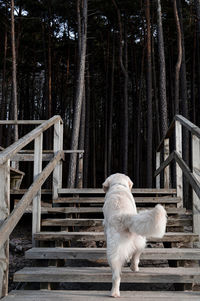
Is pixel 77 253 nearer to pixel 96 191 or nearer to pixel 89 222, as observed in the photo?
pixel 89 222

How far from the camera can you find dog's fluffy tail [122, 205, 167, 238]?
2.32 m

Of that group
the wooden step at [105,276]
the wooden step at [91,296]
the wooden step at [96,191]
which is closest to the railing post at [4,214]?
the wooden step at [91,296]

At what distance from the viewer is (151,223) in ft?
7.72

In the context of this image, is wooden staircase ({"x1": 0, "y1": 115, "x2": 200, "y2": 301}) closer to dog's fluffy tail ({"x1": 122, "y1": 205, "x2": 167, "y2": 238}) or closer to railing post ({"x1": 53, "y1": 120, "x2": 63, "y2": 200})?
railing post ({"x1": 53, "y1": 120, "x2": 63, "y2": 200})

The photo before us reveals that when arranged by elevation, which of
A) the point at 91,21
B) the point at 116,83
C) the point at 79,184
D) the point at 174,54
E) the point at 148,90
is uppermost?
the point at 91,21

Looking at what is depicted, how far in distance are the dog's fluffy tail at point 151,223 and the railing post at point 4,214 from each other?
1106 mm

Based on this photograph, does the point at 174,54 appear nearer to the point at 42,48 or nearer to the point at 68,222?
the point at 42,48

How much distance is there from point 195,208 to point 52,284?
1999 mm

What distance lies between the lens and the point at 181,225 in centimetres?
399

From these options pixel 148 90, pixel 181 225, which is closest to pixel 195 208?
pixel 181 225

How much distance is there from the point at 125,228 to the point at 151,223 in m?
0.38

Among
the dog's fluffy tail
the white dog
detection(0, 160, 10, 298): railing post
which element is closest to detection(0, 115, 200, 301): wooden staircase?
detection(0, 160, 10, 298): railing post

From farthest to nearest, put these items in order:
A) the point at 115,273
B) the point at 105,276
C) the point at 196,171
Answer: the point at 196,171 → the point at 105,276 → the point at 115,273

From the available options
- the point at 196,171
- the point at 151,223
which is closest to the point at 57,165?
the point at 196,171
